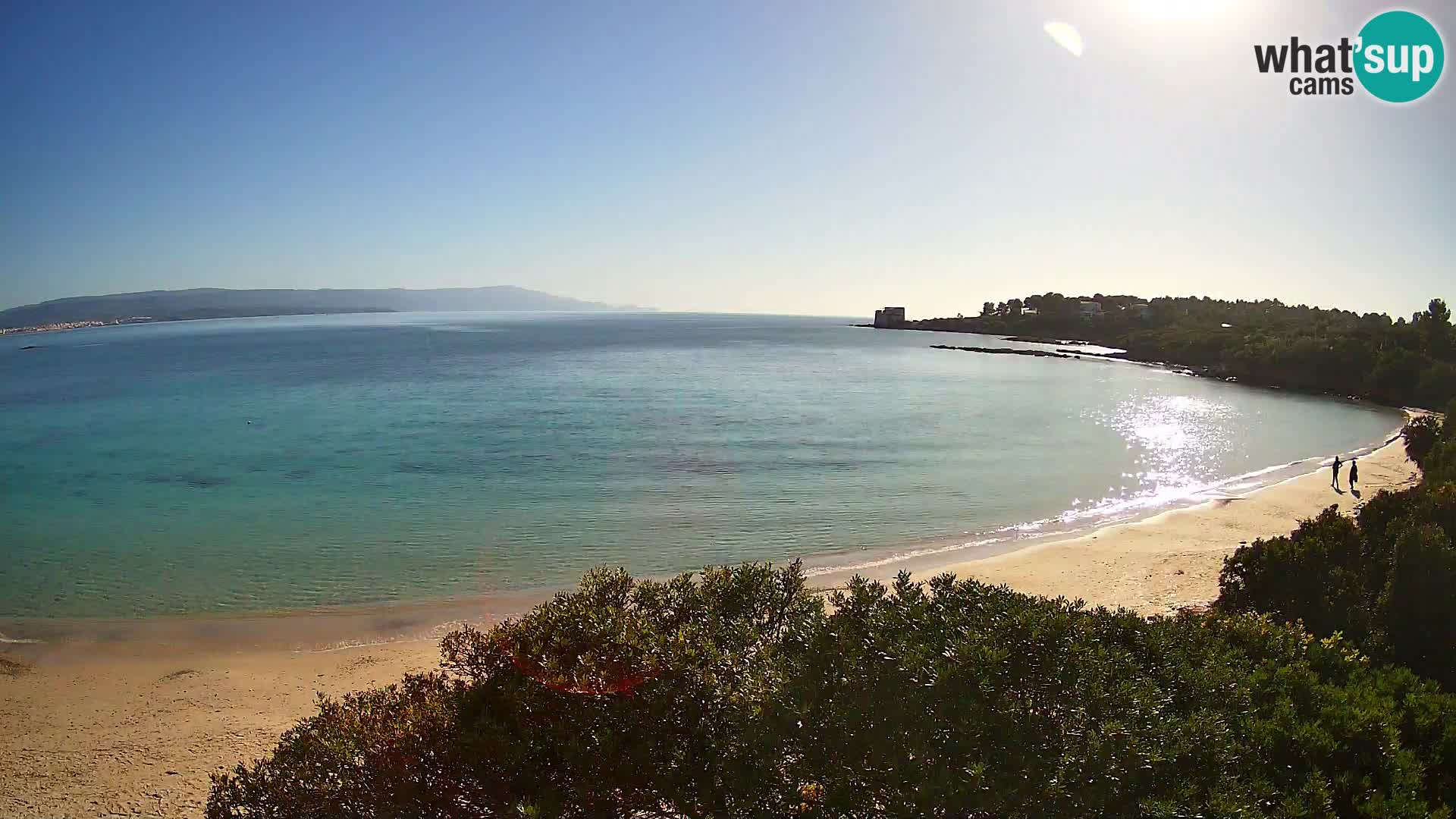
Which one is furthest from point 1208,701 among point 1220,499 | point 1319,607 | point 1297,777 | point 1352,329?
point 1352,329

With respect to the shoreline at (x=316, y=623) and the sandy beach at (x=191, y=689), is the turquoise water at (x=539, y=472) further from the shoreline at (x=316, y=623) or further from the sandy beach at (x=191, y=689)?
the sandy beach at (x=191, y=689)

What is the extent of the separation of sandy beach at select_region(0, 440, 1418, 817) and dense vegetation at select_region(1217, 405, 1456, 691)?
11.4ft

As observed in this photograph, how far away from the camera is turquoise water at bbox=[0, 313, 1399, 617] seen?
19.2 meters

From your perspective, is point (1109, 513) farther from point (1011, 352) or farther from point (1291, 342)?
point (1011, 352)

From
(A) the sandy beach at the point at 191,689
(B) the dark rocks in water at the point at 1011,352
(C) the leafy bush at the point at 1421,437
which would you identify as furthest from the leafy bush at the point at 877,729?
(B) the dark rocks in water at the point at 1011,352

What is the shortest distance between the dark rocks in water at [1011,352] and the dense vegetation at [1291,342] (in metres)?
9.70

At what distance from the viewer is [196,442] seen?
36656mm

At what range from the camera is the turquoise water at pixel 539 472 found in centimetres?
1917

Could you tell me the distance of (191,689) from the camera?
12531 mm

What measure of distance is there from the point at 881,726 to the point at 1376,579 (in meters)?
9.31

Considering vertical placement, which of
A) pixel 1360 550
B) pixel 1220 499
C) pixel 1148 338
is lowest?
pixel 1220 499

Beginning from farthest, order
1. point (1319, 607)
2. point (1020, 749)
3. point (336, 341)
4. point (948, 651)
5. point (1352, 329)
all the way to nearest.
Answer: point (336, 341) < point (1352, 329) < point (1319, 607) < point (948, 651) < point (1020, 749)

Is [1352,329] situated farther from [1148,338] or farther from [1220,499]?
[1220,499]

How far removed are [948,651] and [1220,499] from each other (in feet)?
81.5
